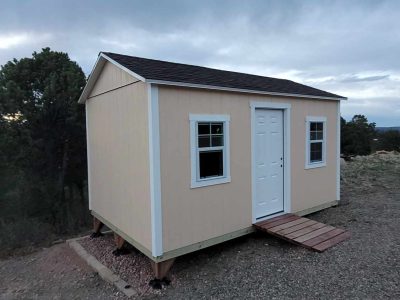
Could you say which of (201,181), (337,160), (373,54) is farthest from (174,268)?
(373,54)

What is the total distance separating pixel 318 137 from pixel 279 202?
1.84m

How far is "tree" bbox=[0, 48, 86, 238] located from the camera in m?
9.72

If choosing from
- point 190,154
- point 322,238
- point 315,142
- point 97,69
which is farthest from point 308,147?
point 97,69

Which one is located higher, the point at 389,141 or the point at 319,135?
the point at 319,135

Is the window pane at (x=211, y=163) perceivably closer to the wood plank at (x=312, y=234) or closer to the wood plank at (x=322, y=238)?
the wood plank at (x=312, y=234)

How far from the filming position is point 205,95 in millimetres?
4238

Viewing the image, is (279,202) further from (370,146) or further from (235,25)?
(370,146)

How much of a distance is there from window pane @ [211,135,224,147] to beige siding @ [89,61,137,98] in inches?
56.5

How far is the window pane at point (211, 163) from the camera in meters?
4.27

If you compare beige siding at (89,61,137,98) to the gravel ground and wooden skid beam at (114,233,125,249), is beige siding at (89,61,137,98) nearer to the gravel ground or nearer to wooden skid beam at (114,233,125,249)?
wooden skid beam at (114,233,125,249)

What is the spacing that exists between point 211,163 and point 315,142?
2.98 m

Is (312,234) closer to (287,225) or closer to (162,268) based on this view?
(287,225)

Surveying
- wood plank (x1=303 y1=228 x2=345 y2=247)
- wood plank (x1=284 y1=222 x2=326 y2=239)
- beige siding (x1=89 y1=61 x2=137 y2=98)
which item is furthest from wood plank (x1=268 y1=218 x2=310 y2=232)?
beige siding (x1=89 y1=61 x2=137 y2=98)

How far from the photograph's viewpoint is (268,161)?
208 inches
